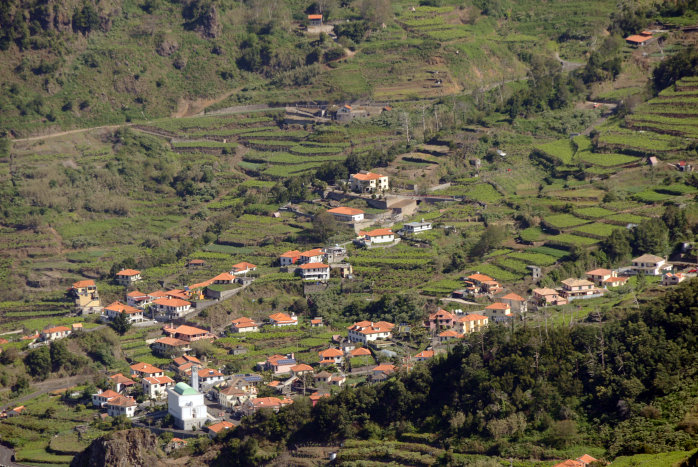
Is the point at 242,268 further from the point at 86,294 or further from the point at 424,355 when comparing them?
the point at 424,355

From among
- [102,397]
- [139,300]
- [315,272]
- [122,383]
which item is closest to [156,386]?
[122,383]

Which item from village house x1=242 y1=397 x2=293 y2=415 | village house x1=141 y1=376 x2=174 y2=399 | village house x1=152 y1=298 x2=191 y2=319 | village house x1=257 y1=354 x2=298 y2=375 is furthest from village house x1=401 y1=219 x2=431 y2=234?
village house x1=242 y1=397 x2=293 y2=415

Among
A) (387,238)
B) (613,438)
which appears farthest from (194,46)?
(613,438)

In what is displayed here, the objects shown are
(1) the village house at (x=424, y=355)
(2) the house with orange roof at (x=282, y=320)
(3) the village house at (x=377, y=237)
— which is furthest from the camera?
(3) the village house at (x=377, y=237)

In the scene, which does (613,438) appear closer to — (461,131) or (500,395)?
(500,395)

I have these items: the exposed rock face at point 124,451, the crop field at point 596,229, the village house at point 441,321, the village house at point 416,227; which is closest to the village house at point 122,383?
the exposed rock face at point 124,451

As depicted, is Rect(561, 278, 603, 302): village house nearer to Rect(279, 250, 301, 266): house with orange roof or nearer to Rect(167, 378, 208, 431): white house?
Rect(279, 250, 301, 266): house with orange roof

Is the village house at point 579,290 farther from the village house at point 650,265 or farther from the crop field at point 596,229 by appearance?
the crop field at point 596,229
